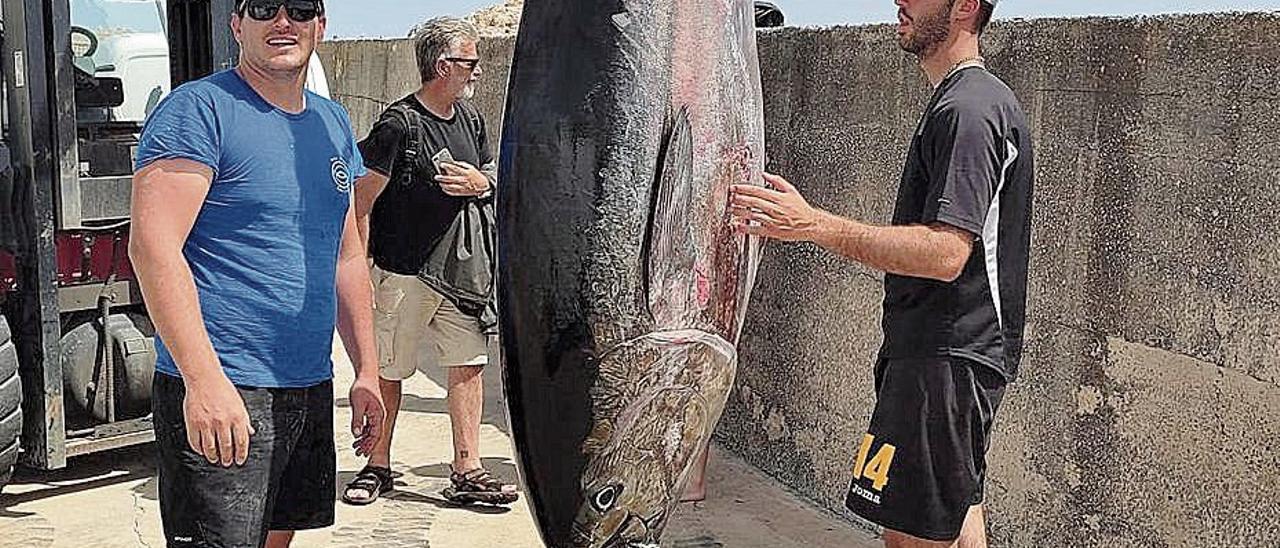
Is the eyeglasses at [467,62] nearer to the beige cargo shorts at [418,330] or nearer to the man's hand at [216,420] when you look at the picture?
the beige cargo shorts at [418,330]

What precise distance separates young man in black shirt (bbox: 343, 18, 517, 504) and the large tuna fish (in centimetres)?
246

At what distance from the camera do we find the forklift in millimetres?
4754

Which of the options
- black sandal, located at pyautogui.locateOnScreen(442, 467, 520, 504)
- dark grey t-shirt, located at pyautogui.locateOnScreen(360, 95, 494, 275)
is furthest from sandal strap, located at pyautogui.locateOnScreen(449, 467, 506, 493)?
dark grey t-shirt, located at pyautogui.locateOnScreen(360, 95, 494, 275)

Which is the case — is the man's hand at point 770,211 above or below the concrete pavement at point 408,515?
above

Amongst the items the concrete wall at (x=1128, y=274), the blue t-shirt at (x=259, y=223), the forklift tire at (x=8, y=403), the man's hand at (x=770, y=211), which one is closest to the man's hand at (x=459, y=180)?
the concrete wall at (x=1128, y=274)

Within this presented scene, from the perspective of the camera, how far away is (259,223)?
2754 mm

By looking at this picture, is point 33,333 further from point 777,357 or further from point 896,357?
point 896,357

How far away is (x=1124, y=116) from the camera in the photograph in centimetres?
360

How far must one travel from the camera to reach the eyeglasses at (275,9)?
107 inches

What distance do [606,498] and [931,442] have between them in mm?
953

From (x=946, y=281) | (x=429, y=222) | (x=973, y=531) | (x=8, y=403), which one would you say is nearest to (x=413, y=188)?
(x=429, y=222)

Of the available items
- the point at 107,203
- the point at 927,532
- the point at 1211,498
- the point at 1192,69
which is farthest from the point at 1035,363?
the point at 107,203

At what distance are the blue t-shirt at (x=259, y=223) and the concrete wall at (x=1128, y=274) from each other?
1919 mm

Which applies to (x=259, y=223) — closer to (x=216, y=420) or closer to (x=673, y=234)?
(x=216, y=420)
